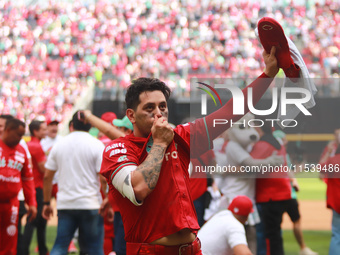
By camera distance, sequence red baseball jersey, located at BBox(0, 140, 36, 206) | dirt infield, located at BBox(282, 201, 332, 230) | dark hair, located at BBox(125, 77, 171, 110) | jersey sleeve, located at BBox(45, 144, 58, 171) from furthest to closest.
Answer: dirt infield, located at BBox(282, 201, 332, 230)
jersey sleeve, located at BBox(45, 144, 58, 171)
red baseball jersey, located at BBox(0, 140, 36, 206)
dark hair, located at BBox(125, 77, 171, 110)

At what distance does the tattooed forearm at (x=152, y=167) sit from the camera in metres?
2.89

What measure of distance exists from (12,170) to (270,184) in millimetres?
3166

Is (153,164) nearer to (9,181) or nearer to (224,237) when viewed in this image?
(224,237)

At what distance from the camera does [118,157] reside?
3.09 meters

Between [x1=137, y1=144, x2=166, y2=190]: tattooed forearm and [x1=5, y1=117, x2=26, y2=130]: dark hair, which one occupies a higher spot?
[x1=5, y1=117, x2=26, y2=130]: dark hair

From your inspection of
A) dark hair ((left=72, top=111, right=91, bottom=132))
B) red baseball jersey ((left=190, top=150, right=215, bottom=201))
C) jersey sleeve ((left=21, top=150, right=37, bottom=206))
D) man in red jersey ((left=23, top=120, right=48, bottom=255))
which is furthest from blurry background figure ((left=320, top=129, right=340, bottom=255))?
man in red jersey ((left=23, top=120, right=48, bottom=255))

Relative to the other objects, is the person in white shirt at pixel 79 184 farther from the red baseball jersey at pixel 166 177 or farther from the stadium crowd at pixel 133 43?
the stadium crowd at pixel 133 43

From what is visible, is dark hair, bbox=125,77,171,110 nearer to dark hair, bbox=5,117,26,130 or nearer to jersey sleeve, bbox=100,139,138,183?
jersey sleeve, bbox=100,139,138,183

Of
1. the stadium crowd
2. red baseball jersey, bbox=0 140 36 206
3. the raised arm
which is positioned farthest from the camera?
the stadium crowd

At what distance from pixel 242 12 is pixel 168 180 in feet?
121

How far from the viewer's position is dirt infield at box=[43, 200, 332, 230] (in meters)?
11.8

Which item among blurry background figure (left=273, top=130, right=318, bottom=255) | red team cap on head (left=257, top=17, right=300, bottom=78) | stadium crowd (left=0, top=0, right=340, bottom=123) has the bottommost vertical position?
blurry background figure (left=273, top=130, right=318, bottom=255)

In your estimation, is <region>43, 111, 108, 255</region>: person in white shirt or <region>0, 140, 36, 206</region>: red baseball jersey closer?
<region>0, 140, 36, 206</region>: red baseball jersey

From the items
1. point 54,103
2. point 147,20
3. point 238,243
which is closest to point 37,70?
point 54,103
